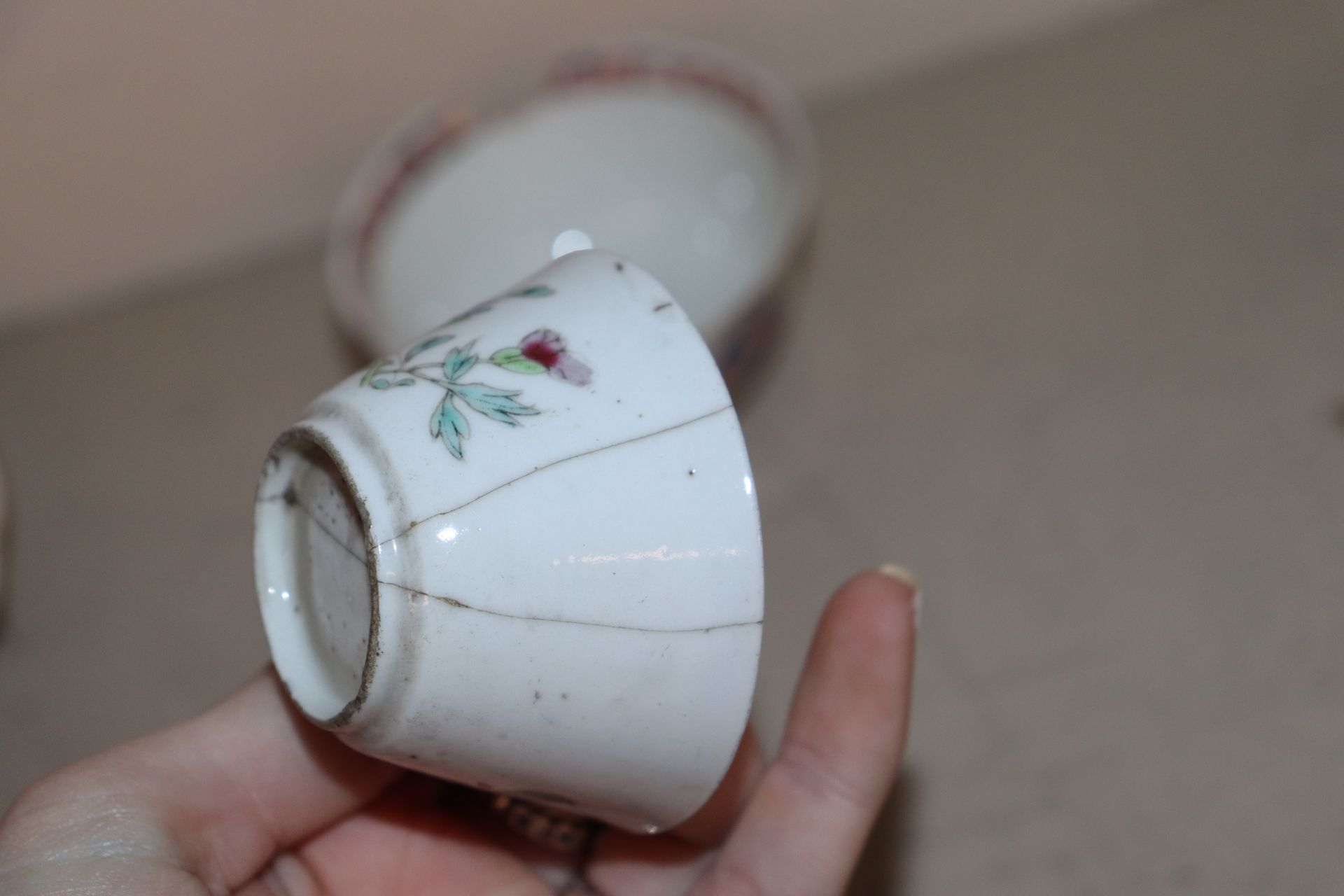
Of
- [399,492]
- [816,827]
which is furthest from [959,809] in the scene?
[399,492]

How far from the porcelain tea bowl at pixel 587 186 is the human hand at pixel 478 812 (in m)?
0.39

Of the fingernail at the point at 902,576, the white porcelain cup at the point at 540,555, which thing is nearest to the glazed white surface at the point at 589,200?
the fingernail at the point at 902,576

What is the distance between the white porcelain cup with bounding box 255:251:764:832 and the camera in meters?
0.43

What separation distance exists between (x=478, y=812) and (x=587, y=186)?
589 millimetres

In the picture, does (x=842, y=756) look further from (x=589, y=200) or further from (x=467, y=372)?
(x=589, y=200)

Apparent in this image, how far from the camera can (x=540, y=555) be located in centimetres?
44

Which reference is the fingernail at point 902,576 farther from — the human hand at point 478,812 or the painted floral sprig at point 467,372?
the painted floral sprig at point 467,372

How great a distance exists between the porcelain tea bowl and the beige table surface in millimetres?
101

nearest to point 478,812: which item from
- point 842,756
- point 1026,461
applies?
point 842,756

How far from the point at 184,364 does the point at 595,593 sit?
2.43 feet

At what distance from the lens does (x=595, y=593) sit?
44 cm

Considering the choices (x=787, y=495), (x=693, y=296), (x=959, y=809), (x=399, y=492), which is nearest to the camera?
(x=399, y=492)

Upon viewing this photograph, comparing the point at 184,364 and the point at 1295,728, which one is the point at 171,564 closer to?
the point at 184,364

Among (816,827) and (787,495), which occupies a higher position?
(787,495)
